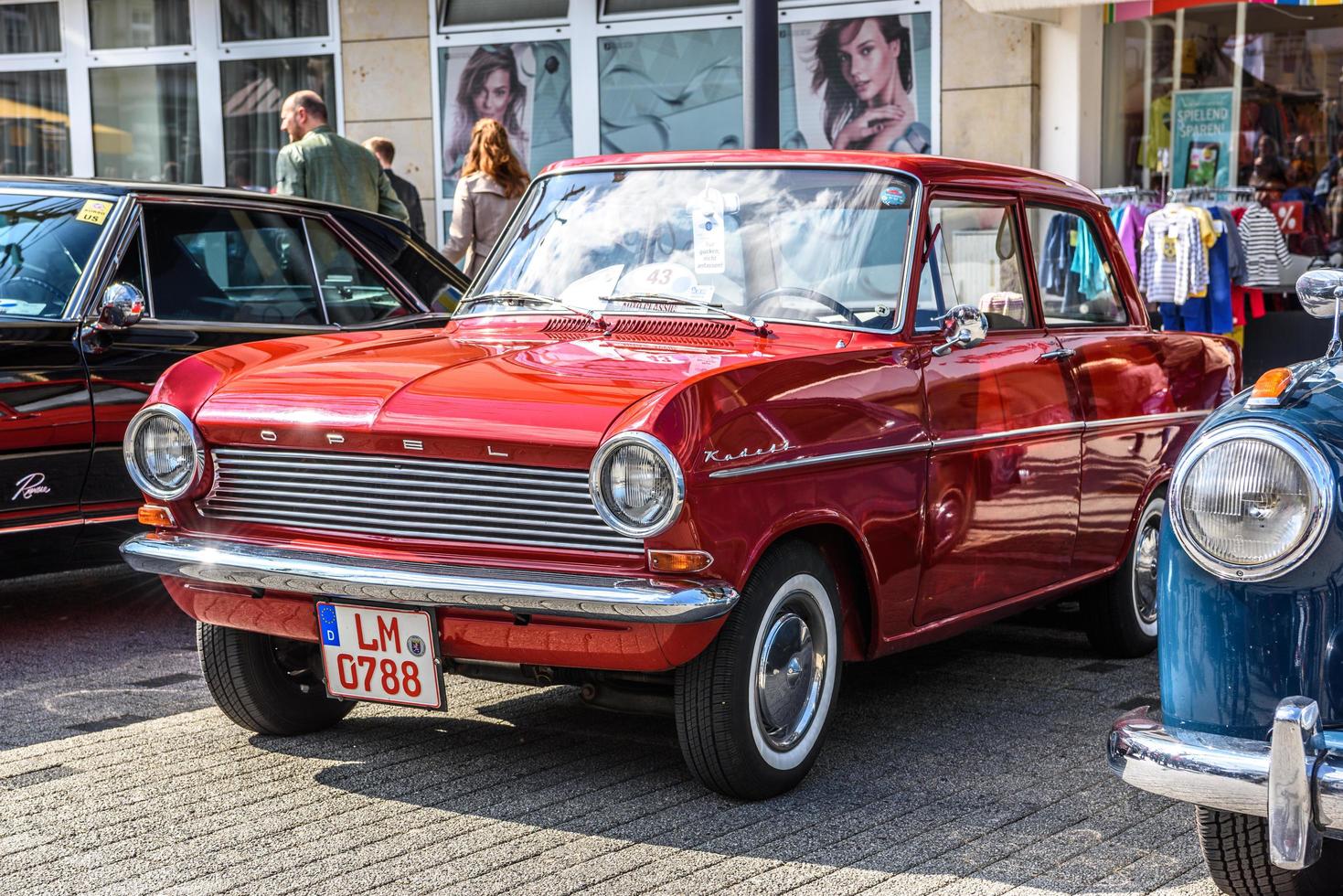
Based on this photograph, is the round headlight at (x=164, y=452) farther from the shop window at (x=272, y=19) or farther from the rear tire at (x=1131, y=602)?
the shop window at (x=272, y=19)

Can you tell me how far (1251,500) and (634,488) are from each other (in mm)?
1395

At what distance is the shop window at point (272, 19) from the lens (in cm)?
1501

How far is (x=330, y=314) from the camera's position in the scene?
6.99 metres

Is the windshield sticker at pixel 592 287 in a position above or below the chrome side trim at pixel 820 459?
above

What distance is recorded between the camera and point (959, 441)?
4.74 meters

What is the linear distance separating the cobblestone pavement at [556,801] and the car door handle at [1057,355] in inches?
43.1

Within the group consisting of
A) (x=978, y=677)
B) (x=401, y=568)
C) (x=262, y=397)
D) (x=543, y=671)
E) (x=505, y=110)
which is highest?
(x=505, y=110)

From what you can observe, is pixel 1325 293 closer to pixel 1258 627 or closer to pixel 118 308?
pixel 1258 627

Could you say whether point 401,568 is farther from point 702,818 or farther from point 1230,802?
point 1230,802

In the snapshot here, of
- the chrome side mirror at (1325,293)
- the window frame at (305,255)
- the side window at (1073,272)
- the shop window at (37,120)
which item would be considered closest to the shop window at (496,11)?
the shop window at (37,120)

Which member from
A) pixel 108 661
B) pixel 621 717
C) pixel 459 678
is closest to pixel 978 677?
pixel 621 717

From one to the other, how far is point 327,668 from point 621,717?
118 centimetres

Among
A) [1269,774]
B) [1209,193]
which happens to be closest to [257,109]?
[1209,193]

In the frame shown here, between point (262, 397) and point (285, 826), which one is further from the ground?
point (262, 397)
